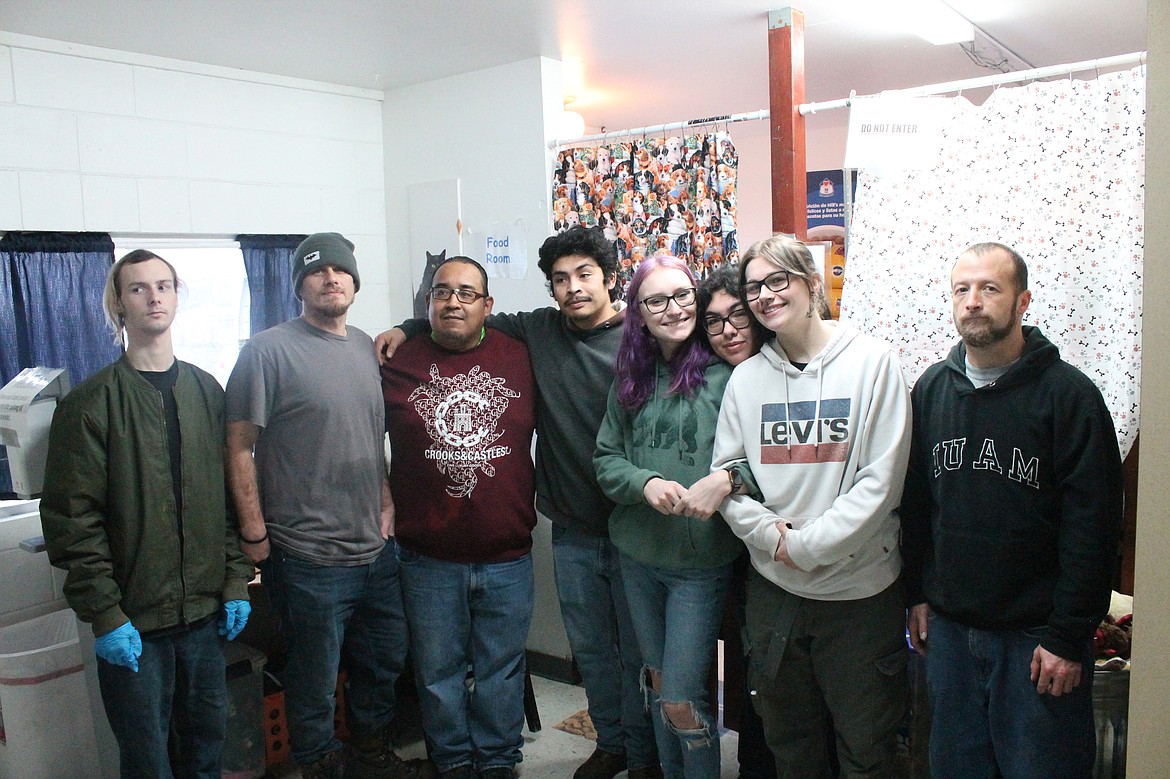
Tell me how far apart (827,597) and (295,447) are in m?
1.44

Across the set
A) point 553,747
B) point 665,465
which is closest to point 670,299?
point 665,465

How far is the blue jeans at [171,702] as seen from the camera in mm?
2174

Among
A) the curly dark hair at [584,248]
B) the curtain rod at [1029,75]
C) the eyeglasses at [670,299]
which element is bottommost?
the eyeglasses at [670,299]

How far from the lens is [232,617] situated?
231 centimetres

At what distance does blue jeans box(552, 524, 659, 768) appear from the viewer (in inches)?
98.6

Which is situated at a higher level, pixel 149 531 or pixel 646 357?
pixel 646 357

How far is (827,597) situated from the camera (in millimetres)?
1976

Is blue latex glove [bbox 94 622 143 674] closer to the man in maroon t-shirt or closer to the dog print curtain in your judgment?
→ the man in maroon t-shirt

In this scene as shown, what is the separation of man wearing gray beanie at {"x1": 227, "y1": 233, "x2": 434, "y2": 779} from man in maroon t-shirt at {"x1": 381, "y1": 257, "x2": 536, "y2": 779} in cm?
10

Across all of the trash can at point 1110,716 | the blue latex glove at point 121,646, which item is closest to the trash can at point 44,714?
the blue latex glove at point 121,646

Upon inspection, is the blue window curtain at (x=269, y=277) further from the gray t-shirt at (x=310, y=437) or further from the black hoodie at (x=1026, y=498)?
the black hoodie at (x=1026, y=498)

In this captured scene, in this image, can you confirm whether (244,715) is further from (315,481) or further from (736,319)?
(736,319)

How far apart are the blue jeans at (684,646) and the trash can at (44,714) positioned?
1.72 meters

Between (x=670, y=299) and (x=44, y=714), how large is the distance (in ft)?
7.16
